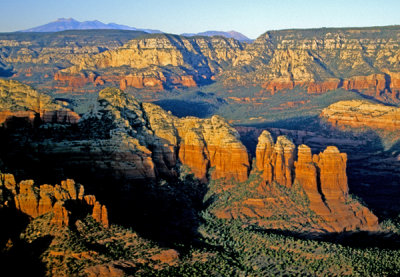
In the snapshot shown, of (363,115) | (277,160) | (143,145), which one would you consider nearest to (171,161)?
(143,145)

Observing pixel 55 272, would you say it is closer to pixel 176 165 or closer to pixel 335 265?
pixel 335 265

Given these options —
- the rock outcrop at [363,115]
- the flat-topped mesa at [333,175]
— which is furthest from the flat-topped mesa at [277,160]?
the rock outcrop at [363,115]

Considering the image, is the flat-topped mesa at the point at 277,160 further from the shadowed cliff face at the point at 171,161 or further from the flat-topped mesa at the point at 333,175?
the flat-topped mesa at the point at 333,175

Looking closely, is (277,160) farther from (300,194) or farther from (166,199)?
(166,199)

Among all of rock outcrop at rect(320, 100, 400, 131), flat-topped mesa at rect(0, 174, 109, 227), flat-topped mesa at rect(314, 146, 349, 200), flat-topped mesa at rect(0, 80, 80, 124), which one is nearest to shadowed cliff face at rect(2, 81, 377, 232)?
flat-topped mesa at rect(314, 146, 349, 200)

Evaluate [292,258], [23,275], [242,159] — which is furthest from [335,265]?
[23,275]

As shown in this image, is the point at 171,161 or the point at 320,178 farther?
the point at 171,161

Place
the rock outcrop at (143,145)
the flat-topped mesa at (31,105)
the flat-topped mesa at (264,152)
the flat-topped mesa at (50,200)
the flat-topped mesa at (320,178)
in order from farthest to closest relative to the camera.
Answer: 1. the flat-topped mesa at (264,152)
2. the flat-topped mesa at (31,105)
3. the rock outcrop at (143,145)
4. the flat-topped mesa at (320,178)
5. the flat-topped mesa at (50,200)

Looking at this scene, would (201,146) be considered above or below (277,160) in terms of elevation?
above
